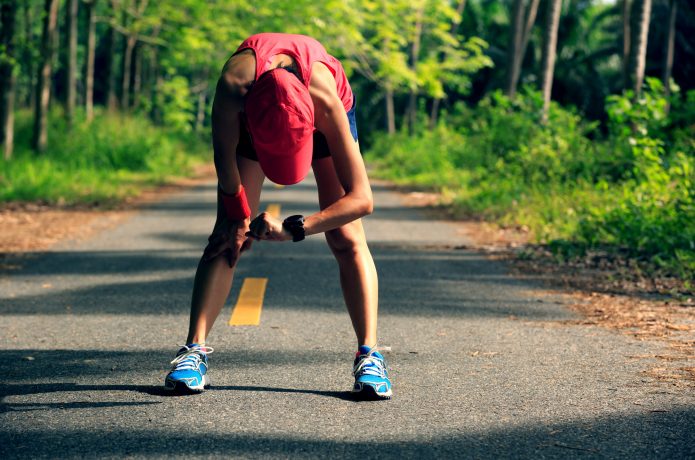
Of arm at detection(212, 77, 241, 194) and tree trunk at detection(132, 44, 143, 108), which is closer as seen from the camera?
arm at detection(212, 77, 241, 194)

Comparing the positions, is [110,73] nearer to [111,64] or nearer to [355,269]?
[111,64]

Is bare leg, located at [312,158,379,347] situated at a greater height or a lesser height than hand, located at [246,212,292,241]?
lesser

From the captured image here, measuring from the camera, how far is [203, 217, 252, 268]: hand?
4.27 meters

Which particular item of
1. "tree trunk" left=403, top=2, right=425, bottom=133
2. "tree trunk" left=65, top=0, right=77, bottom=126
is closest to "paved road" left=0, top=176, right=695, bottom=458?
"tree trunk" left=65, top=0, right=77, bottom=126

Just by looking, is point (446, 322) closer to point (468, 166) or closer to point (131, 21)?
point (468, 166)

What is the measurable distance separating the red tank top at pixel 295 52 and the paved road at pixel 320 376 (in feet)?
4.40

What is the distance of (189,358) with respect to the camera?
14.3ft

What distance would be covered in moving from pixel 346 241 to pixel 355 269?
0.14 meters

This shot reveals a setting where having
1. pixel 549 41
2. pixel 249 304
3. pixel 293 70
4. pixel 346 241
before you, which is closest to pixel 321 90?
pixel 293 70

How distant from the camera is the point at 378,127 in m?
57.3

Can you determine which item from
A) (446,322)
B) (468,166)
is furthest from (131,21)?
(446,322)

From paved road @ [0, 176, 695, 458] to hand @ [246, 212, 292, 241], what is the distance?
2.40 feet

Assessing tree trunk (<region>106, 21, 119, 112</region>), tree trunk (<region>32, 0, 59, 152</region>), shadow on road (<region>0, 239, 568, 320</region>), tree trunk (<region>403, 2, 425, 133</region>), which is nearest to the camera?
shadow on road (<region>0, 239, 568, 320</region>)

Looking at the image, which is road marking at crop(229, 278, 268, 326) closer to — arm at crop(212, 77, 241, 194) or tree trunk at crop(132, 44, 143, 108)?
arm at crop(212, 77, 241, 194)
